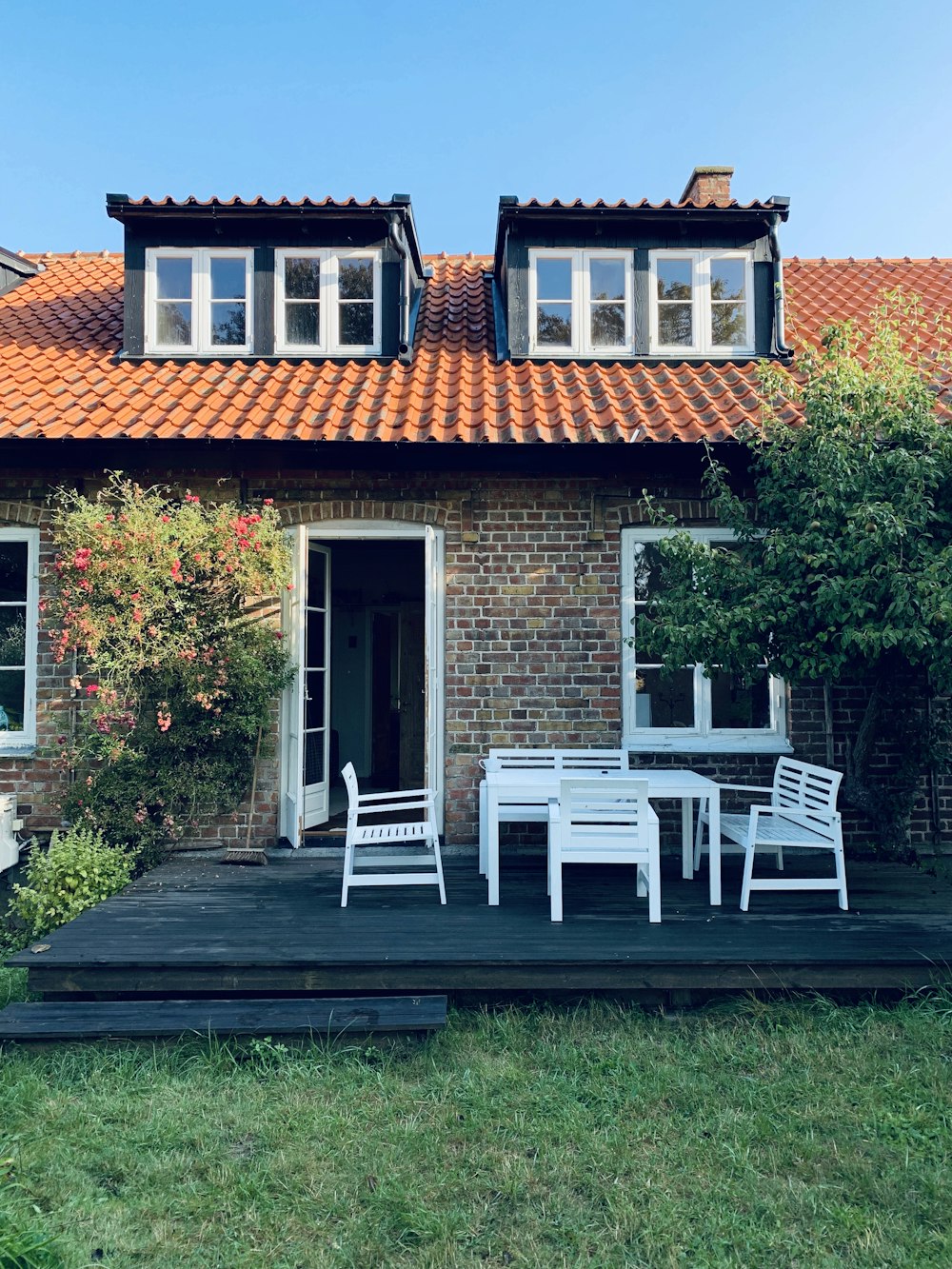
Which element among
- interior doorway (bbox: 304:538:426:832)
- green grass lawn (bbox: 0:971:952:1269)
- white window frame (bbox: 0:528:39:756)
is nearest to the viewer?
green grass lawn (bbox: 0:971:952:1269)

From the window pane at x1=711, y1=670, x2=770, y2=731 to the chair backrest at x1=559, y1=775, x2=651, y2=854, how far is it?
2.25 meters

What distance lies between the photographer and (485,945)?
15.3 feet

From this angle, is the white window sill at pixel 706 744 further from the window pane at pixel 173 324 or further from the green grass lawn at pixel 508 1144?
the window pane at pixel 173 324

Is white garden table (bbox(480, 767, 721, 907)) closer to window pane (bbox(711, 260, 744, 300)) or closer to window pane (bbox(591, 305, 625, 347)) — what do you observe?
window pane (bbox(591, 305, 625, 347))

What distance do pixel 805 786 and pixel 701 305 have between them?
4783 millimetres

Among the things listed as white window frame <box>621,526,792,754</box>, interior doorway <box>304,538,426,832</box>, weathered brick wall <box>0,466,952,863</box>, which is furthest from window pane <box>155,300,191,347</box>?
white window frame <box>621,526,792,754</box>

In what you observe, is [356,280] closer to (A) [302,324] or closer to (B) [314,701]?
(A) [302,324]

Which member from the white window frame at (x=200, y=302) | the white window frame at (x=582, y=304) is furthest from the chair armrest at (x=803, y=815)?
the white window frame at (x=200, y=302)

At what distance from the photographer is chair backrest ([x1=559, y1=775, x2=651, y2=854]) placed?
195 inches

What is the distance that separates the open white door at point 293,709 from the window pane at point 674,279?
425 centimetres

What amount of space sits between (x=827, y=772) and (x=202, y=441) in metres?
5.09

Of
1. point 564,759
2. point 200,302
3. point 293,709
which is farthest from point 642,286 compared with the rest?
point 293,709

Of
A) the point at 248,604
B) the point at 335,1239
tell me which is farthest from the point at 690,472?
the point at 335,1239

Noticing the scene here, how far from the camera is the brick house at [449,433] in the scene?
269 inches
